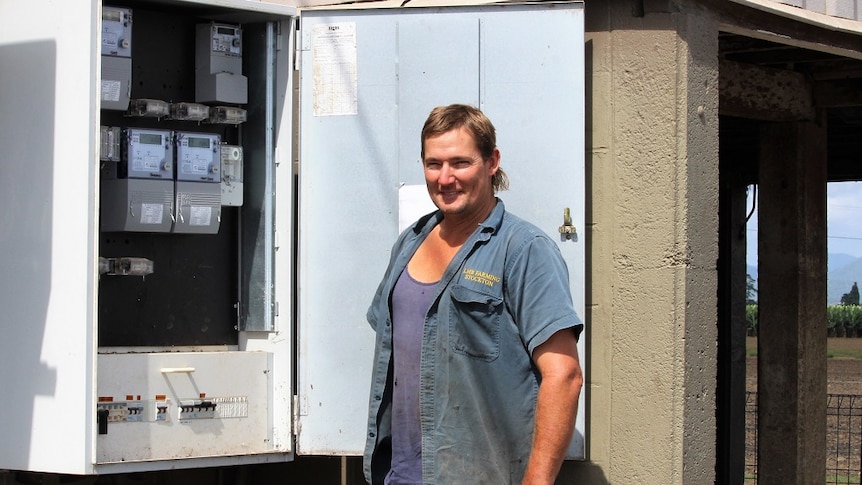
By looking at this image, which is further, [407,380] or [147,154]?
[147,154]

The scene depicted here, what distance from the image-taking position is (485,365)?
3.73m

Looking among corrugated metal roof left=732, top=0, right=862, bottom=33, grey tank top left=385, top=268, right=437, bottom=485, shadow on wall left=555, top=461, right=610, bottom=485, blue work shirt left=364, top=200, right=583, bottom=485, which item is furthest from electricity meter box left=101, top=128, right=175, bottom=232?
corrugated metal roof left=732, top=0, right=862, bottom=33

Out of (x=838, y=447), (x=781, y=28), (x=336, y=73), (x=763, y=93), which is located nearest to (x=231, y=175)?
(x=336, y=73)

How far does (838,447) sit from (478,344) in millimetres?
12339

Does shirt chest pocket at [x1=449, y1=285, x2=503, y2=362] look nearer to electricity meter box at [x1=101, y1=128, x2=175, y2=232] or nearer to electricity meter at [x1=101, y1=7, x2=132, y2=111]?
electricity meter box at [x1=101, y1=128, x2=175, y2=232]

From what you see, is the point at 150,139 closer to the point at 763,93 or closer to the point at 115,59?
the point at 115,59

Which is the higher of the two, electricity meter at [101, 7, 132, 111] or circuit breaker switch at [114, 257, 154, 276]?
electricity meter at [101, 7, 132, 111]

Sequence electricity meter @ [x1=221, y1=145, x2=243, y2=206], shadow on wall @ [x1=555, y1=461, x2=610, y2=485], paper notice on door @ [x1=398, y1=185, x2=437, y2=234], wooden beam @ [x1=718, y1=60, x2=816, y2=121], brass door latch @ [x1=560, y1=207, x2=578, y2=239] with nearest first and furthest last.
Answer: brass door latch @ [x1=560, y1=207, x2=578, y2=239], paper notice on door @ [x1=398, y1=185, x2=437, y2=234], shadow on wall @ [x1=555, y1=461, x2=610, y2=485], electricity meter @ [x1=221, y1=145, x2=243, y2=206], wooden beam @ [x1=718, y1=60, x2=816, y2=121]

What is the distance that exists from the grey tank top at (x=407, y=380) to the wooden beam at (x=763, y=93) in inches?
175

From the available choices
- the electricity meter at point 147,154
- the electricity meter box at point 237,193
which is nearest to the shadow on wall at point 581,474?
the electricity meter box at point 237,193

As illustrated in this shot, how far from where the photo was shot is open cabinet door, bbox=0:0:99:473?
4.68 metres

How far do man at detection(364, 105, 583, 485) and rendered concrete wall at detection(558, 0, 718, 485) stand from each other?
129cm

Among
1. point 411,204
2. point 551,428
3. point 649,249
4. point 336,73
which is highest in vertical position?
point 336,73

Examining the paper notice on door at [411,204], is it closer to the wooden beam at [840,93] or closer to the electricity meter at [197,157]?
the electricity meter at [197,157]
